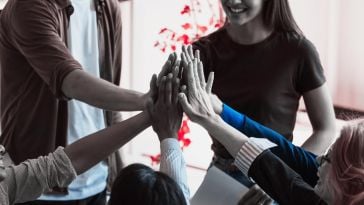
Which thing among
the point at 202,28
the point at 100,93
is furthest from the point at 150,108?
the point at 202,28

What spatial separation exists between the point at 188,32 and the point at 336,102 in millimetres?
832

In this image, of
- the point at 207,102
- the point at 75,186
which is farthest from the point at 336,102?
the point at 75,186

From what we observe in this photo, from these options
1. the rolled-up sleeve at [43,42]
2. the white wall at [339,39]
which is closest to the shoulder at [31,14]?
the rolled-up sleeve at [43,42]

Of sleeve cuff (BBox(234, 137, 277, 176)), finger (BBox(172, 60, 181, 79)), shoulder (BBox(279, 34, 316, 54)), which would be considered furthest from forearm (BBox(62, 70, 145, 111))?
shoulder (BBox(279, 34, 316, 54))

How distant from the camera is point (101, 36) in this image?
1.63 meters

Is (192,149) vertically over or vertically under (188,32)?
under

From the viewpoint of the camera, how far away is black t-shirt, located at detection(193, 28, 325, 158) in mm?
1477

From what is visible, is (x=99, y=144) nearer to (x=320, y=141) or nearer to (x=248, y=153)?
(x=248, y=153)

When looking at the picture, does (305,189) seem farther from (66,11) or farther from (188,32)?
(188,32)

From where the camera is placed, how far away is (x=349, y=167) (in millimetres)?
1001

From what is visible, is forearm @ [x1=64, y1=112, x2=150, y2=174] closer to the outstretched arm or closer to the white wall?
the outstretched arm

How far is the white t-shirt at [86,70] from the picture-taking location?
1.56 metres

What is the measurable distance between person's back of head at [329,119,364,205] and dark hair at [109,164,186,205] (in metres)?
0.30

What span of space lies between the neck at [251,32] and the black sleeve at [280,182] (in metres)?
0.46
